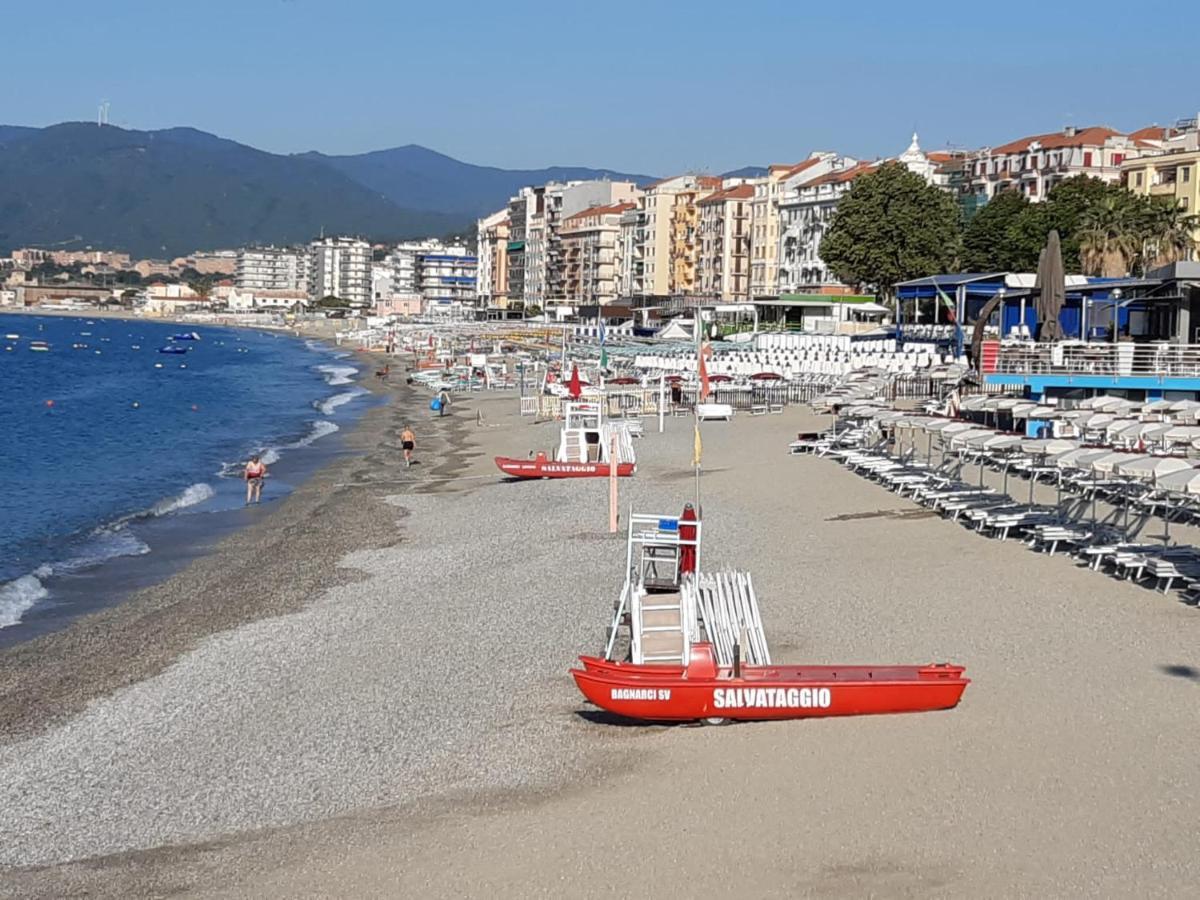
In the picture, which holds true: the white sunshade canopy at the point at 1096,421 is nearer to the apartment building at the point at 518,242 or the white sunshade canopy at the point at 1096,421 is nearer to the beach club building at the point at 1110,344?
the beach club building at the point at 1110,344

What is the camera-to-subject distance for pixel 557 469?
109 ft

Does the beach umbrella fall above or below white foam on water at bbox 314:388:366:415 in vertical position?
above

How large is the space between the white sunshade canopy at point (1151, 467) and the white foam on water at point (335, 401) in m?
48.2

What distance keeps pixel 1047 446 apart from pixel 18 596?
16.9 m

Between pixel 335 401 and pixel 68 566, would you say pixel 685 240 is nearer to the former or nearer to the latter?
pixel 335 401

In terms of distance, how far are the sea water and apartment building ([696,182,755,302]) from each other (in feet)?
118

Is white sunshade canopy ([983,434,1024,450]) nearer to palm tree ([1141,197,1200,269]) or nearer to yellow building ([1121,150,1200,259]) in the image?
palm tree ([1141,197,1200,269])

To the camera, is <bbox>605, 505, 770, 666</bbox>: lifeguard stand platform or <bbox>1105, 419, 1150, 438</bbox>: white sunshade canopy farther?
<bbox>1105, 419, 1150, 438</bbox>: white sunshade canopy

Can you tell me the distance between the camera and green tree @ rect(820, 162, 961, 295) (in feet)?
277

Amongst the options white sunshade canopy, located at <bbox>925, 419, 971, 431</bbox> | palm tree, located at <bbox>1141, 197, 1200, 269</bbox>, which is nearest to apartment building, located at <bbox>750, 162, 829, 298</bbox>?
palm tree, located at <bbox>1141, 197, 1200, 269</bbox>

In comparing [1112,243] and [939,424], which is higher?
[1112,243]

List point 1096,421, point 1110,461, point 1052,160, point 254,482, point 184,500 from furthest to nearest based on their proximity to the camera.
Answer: point 1052,160 < point 184,500 < point 254,482 < point 1096,421 < point 1110,461

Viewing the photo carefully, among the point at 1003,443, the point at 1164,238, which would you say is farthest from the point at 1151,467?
the point at 1164,238

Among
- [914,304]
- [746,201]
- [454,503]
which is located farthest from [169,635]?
[746,201]
